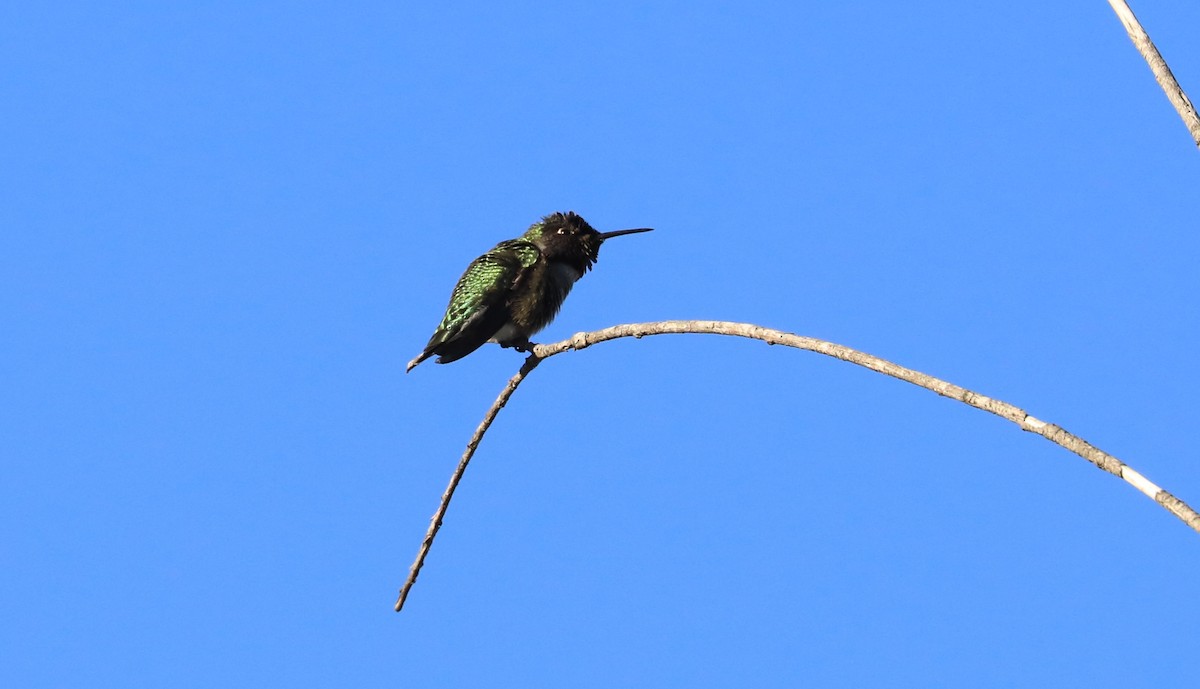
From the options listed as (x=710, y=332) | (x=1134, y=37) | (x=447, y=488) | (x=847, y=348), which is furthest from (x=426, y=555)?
(x=1134, y=37)

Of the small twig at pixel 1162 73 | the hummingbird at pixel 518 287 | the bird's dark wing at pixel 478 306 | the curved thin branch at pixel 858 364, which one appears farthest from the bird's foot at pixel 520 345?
the small twig at pixel 1162 73

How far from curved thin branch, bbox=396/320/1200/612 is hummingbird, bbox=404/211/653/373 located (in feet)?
6.87

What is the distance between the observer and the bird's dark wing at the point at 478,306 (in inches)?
379

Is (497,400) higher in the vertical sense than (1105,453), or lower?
higher

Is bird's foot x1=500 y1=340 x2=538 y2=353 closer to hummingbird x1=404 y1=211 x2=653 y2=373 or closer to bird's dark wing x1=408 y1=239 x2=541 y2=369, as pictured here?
hummingbird x1=404 y1=211 x2=653 y2=373

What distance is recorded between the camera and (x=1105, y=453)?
13.1 feet

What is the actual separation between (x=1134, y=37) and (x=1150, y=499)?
181 cm

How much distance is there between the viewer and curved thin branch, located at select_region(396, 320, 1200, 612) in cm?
388

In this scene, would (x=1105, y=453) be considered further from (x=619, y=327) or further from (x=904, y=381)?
(x=619, y=327)

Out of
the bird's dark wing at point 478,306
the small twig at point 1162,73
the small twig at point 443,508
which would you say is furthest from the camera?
the bird's dark wing at point 478,306

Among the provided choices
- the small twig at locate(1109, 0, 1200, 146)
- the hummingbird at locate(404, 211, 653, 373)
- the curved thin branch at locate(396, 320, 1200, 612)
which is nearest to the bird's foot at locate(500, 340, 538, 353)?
the hummingbird at locate(404, 211, 653, 373)

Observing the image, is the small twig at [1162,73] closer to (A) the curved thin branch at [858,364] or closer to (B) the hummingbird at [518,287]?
(A) the curved thin branch at [858,364]

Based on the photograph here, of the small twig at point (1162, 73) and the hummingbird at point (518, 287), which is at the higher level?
the hummingbird at point (518, 287)

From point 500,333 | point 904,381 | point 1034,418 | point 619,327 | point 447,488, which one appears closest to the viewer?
point 1034,418
